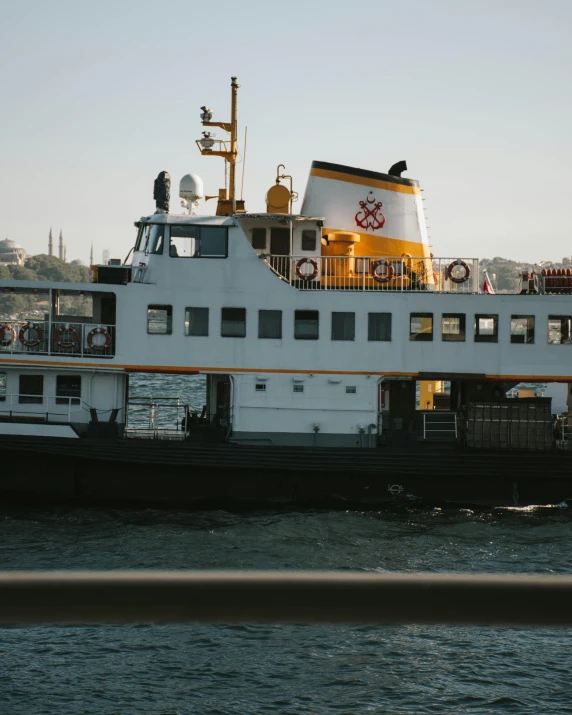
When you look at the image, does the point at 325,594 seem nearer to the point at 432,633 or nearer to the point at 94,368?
the point at 432,633

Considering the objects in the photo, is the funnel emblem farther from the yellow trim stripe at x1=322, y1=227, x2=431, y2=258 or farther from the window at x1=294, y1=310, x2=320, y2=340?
the window at x1=294, y1=310, x2=320, y2=340

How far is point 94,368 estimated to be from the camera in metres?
20.7

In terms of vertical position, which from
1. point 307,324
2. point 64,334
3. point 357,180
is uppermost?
point 357,180

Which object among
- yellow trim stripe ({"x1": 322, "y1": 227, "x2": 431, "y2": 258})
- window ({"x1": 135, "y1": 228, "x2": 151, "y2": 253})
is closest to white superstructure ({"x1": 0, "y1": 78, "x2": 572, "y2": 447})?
window ({"x1": 135, "y1": 228, "x2": 151, "y2": 253})

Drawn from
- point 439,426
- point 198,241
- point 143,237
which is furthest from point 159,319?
point 439,426

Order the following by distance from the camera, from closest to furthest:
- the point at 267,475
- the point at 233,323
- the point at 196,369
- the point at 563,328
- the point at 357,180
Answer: the point at 267,475 → the point at 196,369 → the point at 233,323 → the point at 563,328 → the point at 357,180

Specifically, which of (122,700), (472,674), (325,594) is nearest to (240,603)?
(325,594)

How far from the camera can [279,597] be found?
225 centimetres

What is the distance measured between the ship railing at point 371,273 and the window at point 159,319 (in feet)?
8.84

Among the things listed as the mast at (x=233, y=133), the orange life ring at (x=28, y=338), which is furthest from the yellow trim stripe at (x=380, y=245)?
the orange life ring at (x=28, y=338)

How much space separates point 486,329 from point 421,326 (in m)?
1.60

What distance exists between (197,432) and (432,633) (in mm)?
Result: 8190

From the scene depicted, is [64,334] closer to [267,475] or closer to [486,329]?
[267,475]

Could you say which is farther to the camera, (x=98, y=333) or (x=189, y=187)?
(x=189, y=187)
